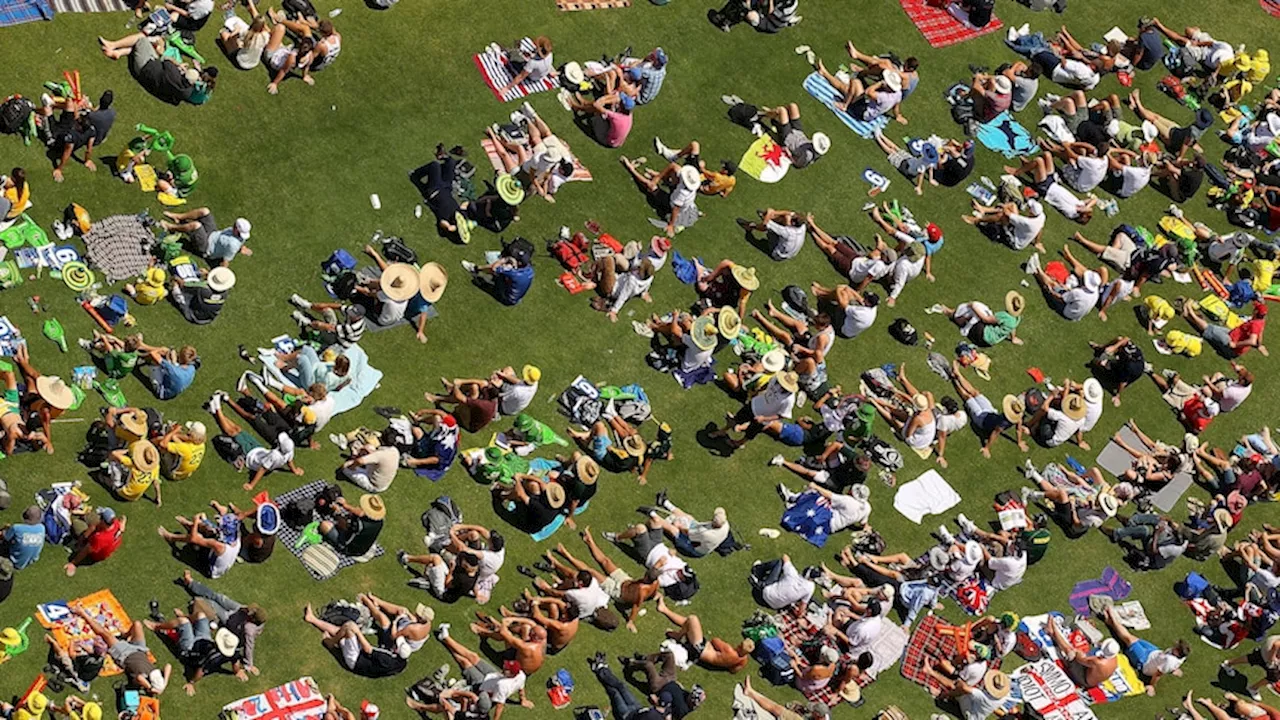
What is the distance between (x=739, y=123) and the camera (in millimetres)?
41938

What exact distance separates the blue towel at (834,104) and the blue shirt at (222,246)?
15361mm

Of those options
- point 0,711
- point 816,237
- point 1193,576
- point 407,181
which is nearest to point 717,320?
point 816,237

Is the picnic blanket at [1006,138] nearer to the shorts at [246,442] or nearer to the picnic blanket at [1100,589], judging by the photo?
the picnic blanket at [1100,589]

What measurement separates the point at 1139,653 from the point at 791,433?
854cm

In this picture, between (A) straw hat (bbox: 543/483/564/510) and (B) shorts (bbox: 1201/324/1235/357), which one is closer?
(A) straw hat (bbox: 543/483/564/510)

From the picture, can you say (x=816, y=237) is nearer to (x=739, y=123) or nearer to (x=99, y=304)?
(x=739, y=123)

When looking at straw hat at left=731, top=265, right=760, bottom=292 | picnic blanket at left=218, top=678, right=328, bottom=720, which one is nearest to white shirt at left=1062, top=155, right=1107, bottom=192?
straw hat at left=731, top=265, right=760, bottom=292

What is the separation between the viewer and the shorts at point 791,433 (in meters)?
36.8

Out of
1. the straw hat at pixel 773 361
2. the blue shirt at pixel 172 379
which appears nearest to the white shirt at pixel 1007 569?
the straw hat at pixel 773 361

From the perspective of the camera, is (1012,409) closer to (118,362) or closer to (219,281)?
(219,281)

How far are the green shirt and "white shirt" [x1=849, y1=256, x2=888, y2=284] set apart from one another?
15.9 meters

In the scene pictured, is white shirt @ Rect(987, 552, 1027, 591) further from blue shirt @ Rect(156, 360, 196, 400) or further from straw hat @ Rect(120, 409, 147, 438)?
straw hat @ Rect(120, 409, 147, 438)

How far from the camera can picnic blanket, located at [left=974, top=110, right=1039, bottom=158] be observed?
4447cm

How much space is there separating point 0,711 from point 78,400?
6164 millimetres
